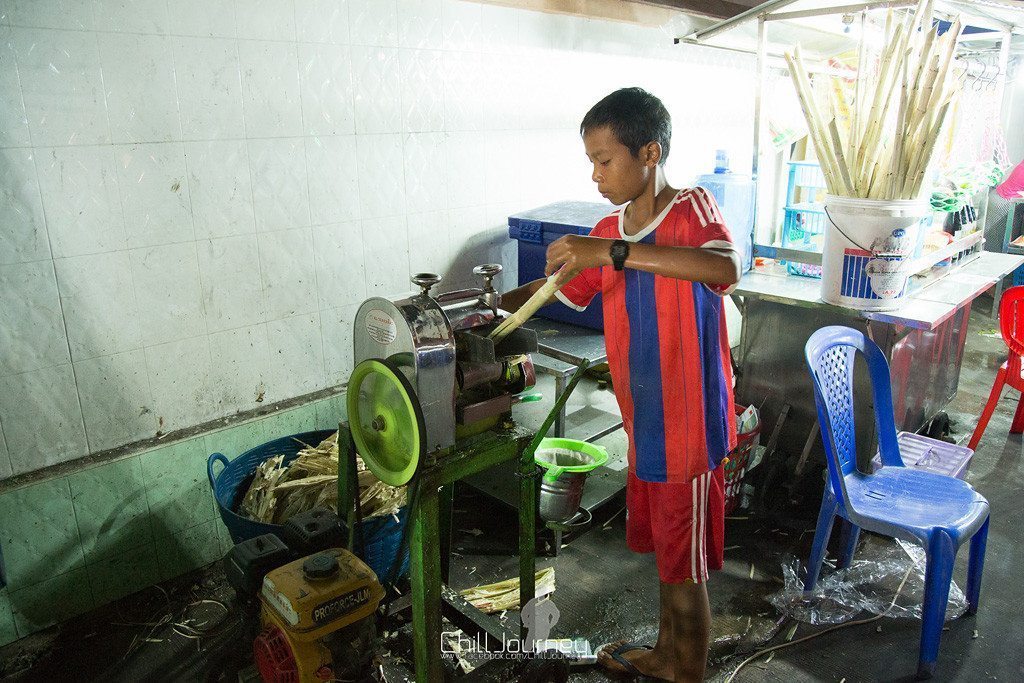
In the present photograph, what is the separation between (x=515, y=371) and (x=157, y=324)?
5.79ft

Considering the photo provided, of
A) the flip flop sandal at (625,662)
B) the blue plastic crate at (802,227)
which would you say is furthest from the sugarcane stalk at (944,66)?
the flip flop sandal at (625,662)

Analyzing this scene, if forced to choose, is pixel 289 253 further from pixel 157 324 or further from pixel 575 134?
pixel 575 134

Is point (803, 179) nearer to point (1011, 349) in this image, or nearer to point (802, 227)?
point (802, 227)

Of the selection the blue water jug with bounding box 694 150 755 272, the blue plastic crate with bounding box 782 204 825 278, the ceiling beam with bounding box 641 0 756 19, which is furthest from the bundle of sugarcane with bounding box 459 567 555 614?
the ceiling beam with bounding box 641 0 756 19

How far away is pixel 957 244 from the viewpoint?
4.27m

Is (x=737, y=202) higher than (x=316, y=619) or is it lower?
higher

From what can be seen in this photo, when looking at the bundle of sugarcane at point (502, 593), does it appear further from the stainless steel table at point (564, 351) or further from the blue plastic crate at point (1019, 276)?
the blue plastic crate at point (1019, 276)

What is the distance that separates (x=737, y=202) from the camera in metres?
4.36

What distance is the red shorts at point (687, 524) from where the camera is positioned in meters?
2.38

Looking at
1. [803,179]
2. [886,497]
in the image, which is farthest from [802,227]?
[886,497]

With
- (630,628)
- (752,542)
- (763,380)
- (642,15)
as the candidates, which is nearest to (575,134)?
(642,15)

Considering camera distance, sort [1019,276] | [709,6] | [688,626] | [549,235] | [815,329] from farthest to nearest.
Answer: [1019,276] → [709,6] → [815,329] → [549,235] → [688,626]

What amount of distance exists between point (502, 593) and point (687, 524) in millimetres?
1206

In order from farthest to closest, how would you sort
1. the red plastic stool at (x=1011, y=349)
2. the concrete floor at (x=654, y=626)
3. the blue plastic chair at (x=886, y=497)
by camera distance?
the red plastic stool at (x=1011, y=349) < the concrete floor at (x=654, y=626) < the blue plastic chair at (x=886, y=497)
